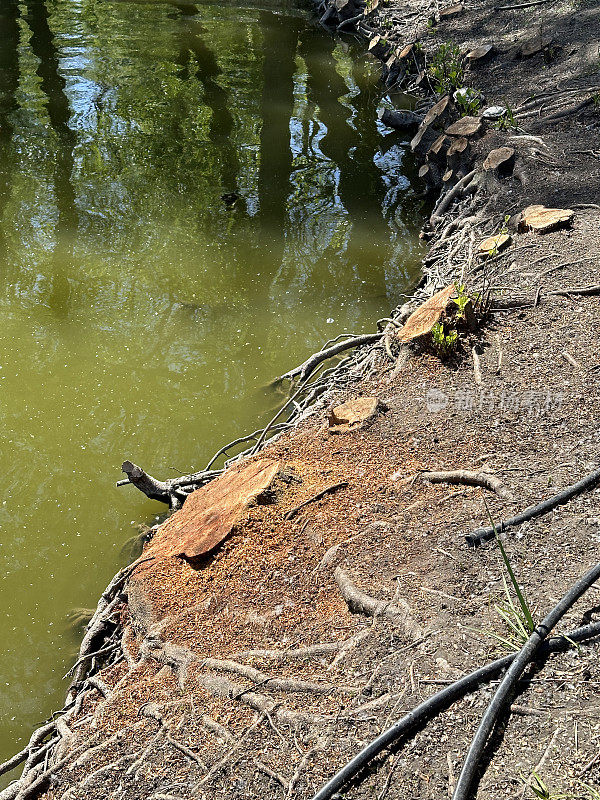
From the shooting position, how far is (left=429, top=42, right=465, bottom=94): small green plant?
8.02m

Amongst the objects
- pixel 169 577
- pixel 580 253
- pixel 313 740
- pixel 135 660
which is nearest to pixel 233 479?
pixel 169 577

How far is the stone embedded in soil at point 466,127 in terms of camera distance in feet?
21.5

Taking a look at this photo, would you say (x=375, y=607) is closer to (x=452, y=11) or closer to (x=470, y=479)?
(x=470, y=479)

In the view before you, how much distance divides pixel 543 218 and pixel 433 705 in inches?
157

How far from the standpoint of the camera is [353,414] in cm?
371

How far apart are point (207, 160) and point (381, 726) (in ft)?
22.3

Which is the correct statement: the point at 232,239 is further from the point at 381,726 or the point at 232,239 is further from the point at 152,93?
the point at 381,726

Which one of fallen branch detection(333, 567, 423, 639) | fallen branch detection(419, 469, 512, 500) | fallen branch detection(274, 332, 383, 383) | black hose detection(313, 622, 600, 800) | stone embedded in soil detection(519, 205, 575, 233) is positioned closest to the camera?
black hose detection(313, 622, 600, 800)

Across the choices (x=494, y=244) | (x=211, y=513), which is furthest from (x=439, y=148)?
(x=211, y=513)

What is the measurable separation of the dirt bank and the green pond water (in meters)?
0.64

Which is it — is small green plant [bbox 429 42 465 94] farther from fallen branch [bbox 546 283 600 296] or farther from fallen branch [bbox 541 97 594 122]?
fallen branch [bbox 546 283 600 296]

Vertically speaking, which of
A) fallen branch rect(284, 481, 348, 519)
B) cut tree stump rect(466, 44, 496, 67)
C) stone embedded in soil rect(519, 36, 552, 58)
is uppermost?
stone embedded in soil rect(519, 36, 552, 58)

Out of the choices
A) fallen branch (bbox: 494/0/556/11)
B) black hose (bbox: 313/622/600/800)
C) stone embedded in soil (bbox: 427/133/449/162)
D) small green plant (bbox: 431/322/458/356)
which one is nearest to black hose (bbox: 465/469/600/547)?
black hose (bbox: 313/622/600/800)

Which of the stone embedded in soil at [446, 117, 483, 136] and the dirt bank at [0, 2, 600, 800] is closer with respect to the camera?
the dirt bank at [0, 2, 600, 800]
